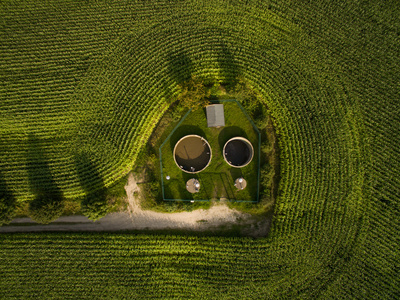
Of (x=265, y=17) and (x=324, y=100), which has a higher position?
(x=265, y=17)

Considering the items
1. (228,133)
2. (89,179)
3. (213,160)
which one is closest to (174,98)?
(228,133)

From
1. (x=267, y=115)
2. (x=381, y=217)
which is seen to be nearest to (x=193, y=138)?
(x=267, y=115)

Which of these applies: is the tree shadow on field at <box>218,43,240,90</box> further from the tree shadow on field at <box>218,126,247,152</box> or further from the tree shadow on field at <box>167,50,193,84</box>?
the tree shadow on field at <box>218,126,247,152</box>

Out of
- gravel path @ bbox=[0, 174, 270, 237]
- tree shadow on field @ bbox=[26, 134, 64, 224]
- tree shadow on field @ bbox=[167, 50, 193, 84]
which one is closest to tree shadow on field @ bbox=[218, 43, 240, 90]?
tree shadow on field @ bbox=[167, 50, 193, 84]

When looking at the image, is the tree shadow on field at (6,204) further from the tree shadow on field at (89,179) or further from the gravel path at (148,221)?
the tree shadow on field at (89,179)

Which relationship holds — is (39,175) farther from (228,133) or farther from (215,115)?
(228,133)

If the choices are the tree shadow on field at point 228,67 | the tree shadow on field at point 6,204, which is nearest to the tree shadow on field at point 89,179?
the tree shadow on field at point 6,204

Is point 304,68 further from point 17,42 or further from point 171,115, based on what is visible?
point 17,42
